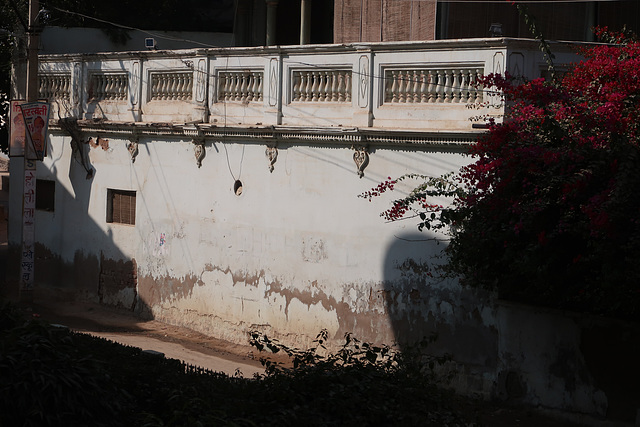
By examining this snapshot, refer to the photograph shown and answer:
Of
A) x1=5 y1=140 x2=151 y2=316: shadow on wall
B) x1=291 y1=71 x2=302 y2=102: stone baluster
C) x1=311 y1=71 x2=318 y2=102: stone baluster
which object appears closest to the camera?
x1=311 y1=71 x2=318 y2=102: stone baluster

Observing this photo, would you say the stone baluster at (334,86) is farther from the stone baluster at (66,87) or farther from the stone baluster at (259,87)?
the stone baluster at (66,87)

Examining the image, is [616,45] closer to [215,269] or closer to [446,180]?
[446,180]

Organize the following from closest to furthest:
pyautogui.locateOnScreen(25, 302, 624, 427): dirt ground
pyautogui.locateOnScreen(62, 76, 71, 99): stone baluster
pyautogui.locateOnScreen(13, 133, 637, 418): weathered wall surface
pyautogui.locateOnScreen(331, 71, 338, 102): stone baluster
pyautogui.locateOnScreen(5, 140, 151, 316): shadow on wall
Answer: pyautogui.locateOnScreen(25, 302, 624, 427): dirt ground → pyautogui.locateOnScreen(13, 133, 637, 418): weathered wall surface → pyautogui.locateOnScreen(331, 71, 338, 102): stone baluster → pyautogui.locateOnScreen(5, 140, 151, 316): shadow on wall → pyautogui.locateOnScreen(62, 76, 71, 99): stone baluster

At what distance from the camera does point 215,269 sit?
15617 millimetres

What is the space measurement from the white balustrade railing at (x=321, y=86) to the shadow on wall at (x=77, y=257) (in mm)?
5147

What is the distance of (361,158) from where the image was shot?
523 inches

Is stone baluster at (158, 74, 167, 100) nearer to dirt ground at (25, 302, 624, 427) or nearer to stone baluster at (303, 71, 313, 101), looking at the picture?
stone baluster at (303, 71, 313, 101)

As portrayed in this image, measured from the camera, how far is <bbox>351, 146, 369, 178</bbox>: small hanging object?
13250 millimetres

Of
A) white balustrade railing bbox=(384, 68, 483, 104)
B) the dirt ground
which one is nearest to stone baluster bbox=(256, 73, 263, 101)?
white balustrade railing bbox=(384, 68, 483, 104)

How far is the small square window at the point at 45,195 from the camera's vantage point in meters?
19.0

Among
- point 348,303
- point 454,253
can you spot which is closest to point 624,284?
point 454,253

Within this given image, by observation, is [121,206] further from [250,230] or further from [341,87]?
[341,87]

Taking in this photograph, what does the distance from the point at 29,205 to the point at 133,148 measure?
2482mm

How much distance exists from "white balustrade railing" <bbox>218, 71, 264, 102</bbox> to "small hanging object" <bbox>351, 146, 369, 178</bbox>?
2.50 metres
